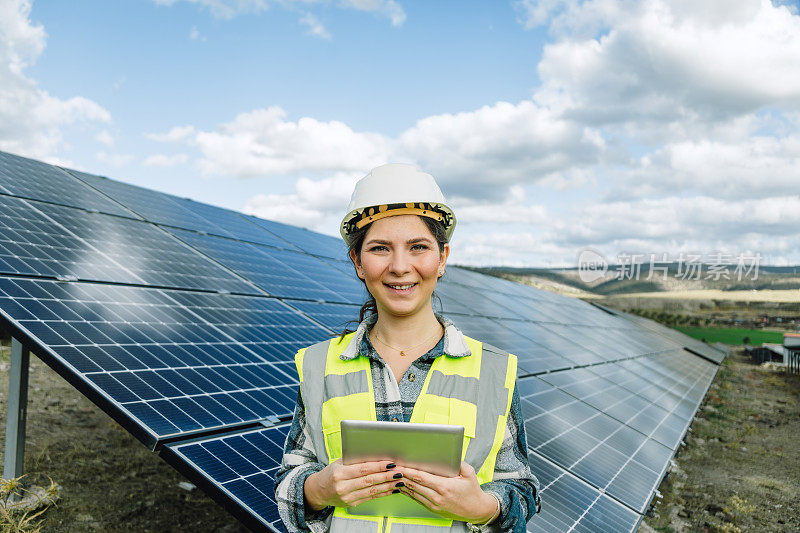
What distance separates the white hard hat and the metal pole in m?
6.17

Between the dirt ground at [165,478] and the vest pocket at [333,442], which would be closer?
the vest pocket at [333,442]

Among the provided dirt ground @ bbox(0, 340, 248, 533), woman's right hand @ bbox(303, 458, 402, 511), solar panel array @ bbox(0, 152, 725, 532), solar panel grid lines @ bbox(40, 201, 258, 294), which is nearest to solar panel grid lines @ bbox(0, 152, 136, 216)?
solar panel array @ bbox(0, 152, 725, 532)

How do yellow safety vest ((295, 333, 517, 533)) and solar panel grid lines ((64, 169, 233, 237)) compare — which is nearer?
yellow safety vest ((295, 333, 517, 533))

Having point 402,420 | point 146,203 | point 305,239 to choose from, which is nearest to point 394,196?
point 402,420

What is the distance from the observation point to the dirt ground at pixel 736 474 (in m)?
9.74

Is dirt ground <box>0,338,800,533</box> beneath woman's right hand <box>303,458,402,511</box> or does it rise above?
beneath

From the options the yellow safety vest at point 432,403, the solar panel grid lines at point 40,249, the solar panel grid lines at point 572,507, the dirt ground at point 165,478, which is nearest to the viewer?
the yellow safety vest at point 432,403

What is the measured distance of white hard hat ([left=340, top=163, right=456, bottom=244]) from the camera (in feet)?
7.94

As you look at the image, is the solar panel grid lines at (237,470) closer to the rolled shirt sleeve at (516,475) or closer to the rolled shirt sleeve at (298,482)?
the rolled shirt sleeve at (298,482)

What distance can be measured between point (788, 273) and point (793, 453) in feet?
501

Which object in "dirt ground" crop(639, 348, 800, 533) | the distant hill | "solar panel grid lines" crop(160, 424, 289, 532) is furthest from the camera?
the distant hill

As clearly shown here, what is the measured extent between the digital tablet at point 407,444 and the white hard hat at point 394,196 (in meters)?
0.97

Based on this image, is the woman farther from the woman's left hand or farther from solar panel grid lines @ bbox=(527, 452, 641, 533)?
solar panel grid lines @ bbox=(527, 452, 641, 533)

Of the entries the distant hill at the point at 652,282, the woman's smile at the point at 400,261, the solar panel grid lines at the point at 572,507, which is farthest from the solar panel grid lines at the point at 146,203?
the distant hill at the point at 652,282
